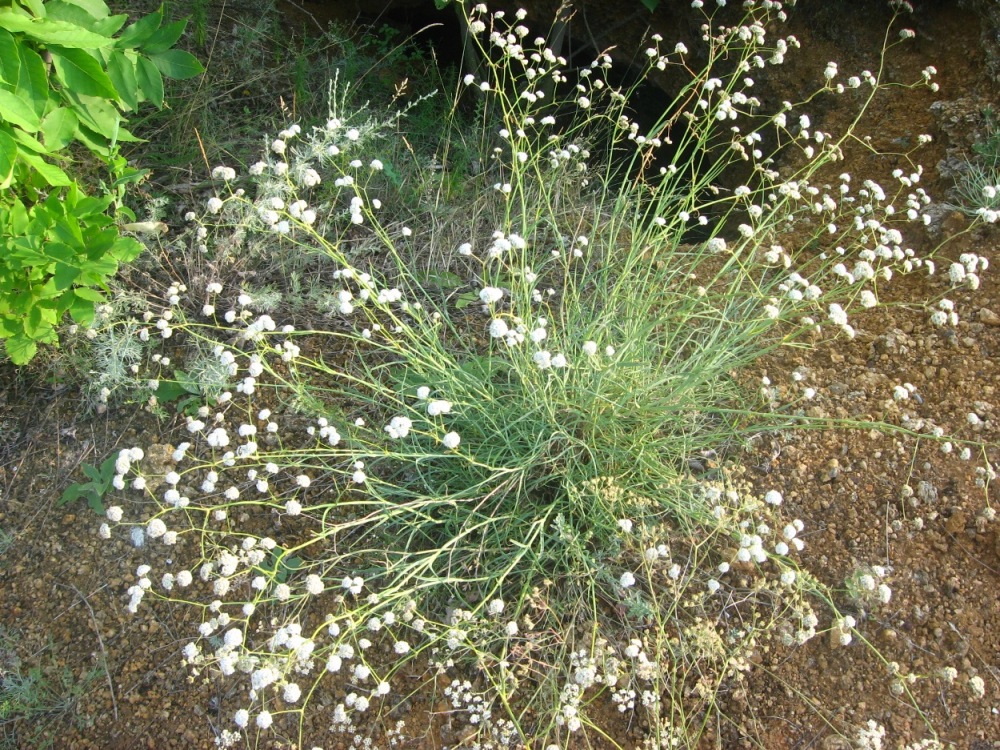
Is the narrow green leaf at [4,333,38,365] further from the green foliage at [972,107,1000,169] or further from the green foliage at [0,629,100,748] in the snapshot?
the green foliage at [972,107,1000,169]

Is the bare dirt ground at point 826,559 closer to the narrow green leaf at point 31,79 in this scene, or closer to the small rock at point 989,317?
the small rock at point 989,317

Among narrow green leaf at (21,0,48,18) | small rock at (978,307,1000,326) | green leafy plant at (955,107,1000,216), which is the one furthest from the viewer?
green leafy plant at (955,107,1000,216)

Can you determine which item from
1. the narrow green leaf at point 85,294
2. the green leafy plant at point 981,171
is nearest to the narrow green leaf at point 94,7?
the narrow green leaf at point 85,294

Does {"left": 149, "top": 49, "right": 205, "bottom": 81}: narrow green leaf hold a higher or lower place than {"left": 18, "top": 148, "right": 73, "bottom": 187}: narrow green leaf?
higher

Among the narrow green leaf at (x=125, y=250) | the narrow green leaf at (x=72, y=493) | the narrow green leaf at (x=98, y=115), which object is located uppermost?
the narrow green leaf at (x=98, y=115)

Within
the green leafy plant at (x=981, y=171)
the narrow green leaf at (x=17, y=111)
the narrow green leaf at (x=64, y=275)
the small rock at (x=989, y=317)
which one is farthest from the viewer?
the green leafy plant at (x=981, y=171)

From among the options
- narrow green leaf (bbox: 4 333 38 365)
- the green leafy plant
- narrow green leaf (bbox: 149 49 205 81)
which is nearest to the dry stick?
narrow green leaf (bbox: 4 333 38 365)

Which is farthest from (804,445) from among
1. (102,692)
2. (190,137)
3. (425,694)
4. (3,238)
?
(190,137)

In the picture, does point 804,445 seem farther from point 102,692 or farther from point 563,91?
point 563,91
